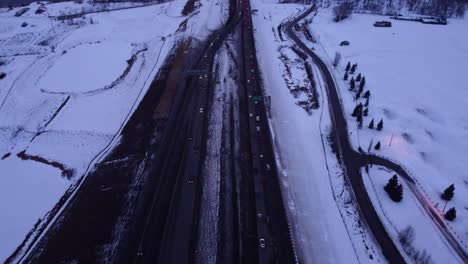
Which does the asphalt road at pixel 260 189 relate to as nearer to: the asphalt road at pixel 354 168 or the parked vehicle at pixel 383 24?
the asphalt road at pixel 354 168

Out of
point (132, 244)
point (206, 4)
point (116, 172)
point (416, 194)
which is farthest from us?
point (206, 4)

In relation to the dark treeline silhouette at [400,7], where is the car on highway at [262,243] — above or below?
below

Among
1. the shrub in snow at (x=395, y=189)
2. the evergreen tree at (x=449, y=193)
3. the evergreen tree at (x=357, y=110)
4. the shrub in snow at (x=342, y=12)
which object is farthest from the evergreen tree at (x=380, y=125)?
the shrub in snow at (x=342, y=12)

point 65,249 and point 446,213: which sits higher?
point 446,213

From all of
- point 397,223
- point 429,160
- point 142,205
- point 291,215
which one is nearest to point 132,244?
point 142,205

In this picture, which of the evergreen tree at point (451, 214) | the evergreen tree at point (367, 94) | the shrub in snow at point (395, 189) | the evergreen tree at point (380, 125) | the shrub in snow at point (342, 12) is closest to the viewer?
the evergreen tree at point (451, 214)

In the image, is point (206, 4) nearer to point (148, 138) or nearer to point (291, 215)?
point (148, 138)
